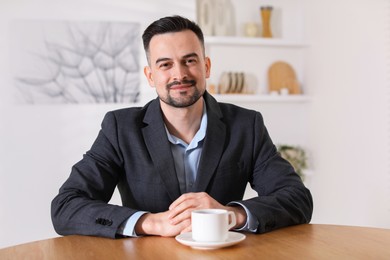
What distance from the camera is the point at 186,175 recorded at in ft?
7.04

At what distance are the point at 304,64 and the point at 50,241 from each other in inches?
152

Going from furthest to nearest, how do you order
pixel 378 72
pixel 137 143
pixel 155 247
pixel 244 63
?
1. pixel 244 63
2. pixel 378 72
3. pixel 137 143
4. pixel 155 247

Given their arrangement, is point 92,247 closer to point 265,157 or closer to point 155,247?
point 155,247

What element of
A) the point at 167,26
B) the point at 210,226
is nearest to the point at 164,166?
the point at 167,26

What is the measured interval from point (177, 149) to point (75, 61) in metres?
2.50

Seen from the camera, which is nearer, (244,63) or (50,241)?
(50,241)

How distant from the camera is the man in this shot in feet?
6.72

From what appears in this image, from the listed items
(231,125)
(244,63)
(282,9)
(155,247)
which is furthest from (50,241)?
(282,9)

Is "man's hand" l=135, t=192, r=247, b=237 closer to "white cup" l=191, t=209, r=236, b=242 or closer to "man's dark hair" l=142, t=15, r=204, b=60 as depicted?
"white cup" l=191, t=209, r=236, b=242

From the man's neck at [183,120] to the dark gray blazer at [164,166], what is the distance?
0.15 feet

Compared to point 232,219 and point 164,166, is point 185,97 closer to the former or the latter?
point 164,166

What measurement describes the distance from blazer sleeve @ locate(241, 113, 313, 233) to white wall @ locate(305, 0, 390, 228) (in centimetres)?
191

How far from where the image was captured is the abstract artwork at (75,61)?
4.35 m

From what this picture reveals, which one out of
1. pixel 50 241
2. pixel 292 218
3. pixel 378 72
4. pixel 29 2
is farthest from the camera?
pixel 29 2
